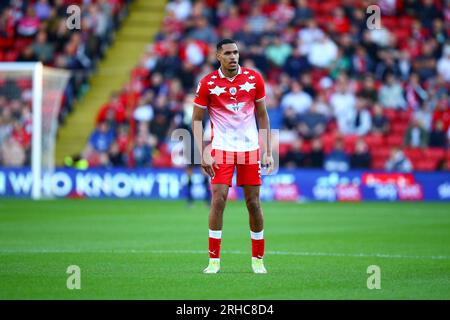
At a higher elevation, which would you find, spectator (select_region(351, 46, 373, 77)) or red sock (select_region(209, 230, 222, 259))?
spectator (select_region(351, 46, 373, 77))

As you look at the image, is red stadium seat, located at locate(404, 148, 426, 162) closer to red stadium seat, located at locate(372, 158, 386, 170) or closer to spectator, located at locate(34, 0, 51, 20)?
red stadium seat, located at locate(372, 158, 386, 170)

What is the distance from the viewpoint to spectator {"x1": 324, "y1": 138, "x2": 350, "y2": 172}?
94.0 feet

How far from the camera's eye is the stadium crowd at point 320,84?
2891 cm

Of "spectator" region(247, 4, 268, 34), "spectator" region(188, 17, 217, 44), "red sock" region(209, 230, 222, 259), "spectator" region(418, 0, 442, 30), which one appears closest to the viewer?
"red sock" region(209, 230, 222, 259)

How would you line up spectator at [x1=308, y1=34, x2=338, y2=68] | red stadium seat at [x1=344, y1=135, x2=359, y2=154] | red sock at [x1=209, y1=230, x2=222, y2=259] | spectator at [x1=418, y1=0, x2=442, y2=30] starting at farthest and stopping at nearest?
spectator at [x1=418, y1=0, x2=442, y2=30] < spectator at [x1=308, y1=34, x2=338, y2=68] < red stadium seat at [x1=344, y1=135, x2=359, y2=154] < red sock at [x1=209, y1=230, x2=222, y2=259]

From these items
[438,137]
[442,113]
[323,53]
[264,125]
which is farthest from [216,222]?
[323,53]

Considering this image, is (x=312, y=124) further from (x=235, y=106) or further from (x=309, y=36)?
(x=235, y=106)

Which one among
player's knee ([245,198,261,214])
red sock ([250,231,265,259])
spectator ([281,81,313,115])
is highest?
spectator ([281,81,313,115])

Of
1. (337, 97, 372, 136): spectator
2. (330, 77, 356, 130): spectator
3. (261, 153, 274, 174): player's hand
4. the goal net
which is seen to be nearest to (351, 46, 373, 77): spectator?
(330, 77, 356, 130): spectator

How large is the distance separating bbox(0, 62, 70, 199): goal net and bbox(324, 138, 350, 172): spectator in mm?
7868

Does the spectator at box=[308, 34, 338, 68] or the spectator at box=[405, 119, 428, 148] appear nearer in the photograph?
the spectator at box=[405, 119, 428, 148]

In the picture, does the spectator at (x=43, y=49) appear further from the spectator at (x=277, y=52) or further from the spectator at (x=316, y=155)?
the spectator at (x=316, y=155)
